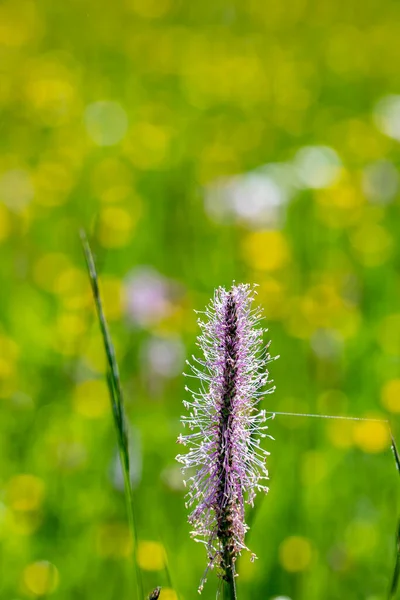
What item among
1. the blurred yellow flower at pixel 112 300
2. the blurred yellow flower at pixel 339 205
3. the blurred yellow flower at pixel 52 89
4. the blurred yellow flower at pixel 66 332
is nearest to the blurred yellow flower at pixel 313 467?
the blurred yellow flower at pixel 66 332

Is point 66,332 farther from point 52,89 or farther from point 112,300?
point 52,89

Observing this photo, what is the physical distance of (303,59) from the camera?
16.1ft

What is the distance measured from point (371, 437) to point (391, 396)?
0.17 m

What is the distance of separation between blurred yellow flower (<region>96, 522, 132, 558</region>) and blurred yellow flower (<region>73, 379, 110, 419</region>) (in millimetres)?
406

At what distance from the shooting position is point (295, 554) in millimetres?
1486

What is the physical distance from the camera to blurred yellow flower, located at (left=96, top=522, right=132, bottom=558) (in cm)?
150

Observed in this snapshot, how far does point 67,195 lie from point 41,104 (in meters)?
0.80

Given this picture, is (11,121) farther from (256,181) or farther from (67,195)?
(256,181)

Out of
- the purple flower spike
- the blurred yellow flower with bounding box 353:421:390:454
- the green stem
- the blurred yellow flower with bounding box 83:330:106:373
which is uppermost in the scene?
the blurred yellow flower with bounding box 83:330:106:373

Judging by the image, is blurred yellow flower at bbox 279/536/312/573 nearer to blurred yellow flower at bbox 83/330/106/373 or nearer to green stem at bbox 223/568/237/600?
blurred yellow flower at bbox 83/330/106/373

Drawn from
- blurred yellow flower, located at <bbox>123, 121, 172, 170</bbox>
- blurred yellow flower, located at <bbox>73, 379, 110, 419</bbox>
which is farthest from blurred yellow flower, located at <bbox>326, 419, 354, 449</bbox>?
blurred yellow flower, located at <bbox>123, 121, 172, 170</bbox>

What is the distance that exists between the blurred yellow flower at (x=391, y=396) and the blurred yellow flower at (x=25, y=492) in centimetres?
77

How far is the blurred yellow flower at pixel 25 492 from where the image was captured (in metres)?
1.59

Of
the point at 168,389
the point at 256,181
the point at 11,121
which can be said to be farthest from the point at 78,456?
the point at 11,121
